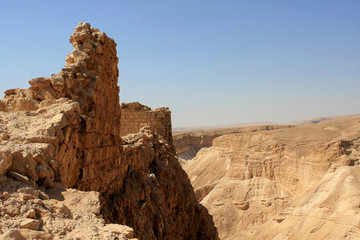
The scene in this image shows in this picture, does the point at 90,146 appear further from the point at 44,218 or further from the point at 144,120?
the point at 144,120

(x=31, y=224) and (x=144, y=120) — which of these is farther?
(x=144, y=120)

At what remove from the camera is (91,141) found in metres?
6.65

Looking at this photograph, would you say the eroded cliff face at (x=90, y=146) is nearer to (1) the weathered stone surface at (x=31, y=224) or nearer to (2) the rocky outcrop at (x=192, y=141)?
(1) the weathered stone surface at (x=31, y=224)

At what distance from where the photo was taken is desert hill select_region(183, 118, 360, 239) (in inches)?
941

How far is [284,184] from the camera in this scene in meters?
32.3

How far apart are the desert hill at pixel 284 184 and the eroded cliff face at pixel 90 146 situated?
632 inches

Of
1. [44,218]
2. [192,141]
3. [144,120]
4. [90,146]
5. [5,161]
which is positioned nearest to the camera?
[44,218]

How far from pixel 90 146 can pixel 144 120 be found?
Answer: 680 cm

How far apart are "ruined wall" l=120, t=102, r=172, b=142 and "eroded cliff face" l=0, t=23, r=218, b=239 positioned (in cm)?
256

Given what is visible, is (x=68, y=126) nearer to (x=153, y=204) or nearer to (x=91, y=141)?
(x=91, y=141)

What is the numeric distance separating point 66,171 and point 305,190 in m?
27.4

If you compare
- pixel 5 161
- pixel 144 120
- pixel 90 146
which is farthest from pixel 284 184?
pixel 5 161

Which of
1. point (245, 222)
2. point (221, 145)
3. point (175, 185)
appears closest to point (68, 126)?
point (175, 185)

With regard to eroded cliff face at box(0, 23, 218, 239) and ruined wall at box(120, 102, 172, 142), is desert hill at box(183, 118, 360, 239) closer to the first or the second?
ruined wall at box(120, 102, 172, 142)
